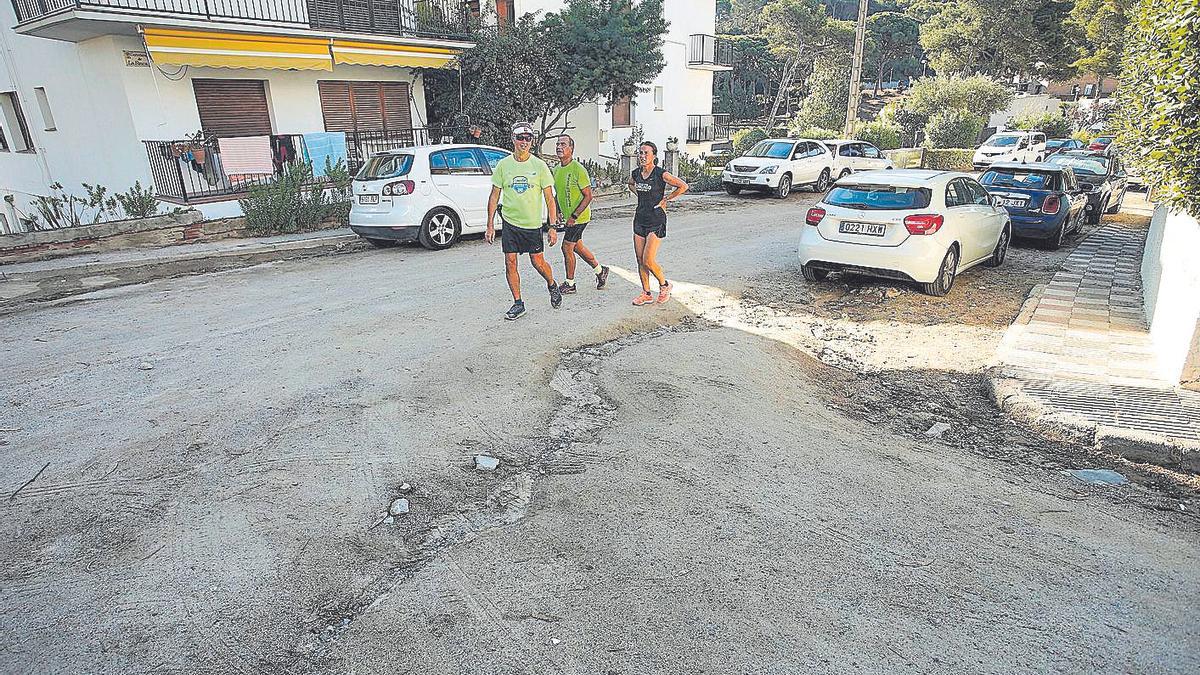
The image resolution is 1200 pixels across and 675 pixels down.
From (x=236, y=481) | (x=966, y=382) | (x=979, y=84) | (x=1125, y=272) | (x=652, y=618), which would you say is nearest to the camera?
(x=652, y=618)

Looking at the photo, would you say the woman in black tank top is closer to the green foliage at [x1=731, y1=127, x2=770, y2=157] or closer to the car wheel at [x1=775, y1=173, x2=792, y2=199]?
the car wheel at [x1=775, y1=173, x2=792, y2=199]

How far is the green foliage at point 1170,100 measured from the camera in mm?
4836

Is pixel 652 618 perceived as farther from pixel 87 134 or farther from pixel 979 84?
pixel 979 84

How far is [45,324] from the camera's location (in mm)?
6812

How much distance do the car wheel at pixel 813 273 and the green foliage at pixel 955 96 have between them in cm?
2773

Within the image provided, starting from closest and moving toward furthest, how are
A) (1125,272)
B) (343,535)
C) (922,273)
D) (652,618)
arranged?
(652,618) < (343,535) < (922,273) < (1125,272)

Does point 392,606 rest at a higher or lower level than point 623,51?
lower

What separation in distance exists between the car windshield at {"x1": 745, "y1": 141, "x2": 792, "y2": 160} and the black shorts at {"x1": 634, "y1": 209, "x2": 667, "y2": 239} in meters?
12.6

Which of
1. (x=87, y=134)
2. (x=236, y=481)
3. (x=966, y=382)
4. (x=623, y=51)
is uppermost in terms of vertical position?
(x=623, y=51)

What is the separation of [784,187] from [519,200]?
13294 millimetres

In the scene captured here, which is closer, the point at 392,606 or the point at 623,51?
the point at 392,606

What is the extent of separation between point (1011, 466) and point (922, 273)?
3.91m

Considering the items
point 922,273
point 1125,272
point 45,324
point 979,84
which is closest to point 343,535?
point 45,324

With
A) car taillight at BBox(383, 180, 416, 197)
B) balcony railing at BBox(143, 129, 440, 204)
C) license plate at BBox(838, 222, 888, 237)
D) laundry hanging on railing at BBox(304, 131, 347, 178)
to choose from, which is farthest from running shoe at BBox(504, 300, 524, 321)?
laundry hanging on railing at BBox(304, 131, 347, 178)
